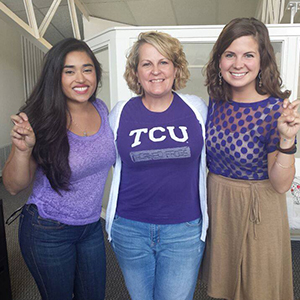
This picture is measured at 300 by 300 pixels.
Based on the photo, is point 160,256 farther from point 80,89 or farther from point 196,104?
point 80,89

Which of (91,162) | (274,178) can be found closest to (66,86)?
(91,162)

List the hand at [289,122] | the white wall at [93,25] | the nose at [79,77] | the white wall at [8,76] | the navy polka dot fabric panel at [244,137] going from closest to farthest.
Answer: the hand at [289,122] < the navy polka dot fabric panel at [244,137] < the nose at [79,77] < the white wall at [8,76] < the white wall at [93,25]

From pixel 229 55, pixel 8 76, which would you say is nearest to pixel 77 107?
pixel 229 55

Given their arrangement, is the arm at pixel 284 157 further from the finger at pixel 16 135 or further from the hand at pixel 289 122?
the finger at pixel 16 135

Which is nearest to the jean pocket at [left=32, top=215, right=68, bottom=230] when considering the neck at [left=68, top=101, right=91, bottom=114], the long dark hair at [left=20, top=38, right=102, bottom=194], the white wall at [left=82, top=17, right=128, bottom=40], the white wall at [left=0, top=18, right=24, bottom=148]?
the long dark hair at [left=20, top=38, right=102, bottom=194]

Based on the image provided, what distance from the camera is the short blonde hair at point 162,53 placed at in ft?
4.02

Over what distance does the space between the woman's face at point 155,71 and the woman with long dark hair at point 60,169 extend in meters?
0.25

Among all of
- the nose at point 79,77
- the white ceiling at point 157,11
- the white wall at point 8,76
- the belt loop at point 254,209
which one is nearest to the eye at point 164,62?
the nose at point 79,77

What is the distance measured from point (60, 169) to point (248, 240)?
2.80 ft

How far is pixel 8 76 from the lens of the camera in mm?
6383

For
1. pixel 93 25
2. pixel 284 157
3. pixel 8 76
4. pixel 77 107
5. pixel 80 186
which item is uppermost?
pixel 93 25

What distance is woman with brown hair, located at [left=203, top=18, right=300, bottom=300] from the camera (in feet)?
3.71

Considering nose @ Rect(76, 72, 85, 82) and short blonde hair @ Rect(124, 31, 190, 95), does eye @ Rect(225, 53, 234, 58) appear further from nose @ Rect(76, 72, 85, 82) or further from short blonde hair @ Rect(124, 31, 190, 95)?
nose @ Rect(76, 72, 85, 82)

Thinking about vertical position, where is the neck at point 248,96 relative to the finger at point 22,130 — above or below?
above
